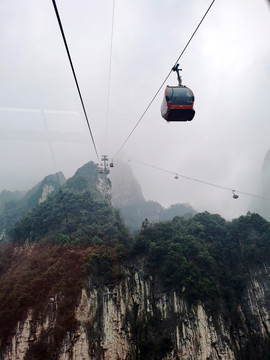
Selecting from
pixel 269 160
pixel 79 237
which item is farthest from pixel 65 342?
pixel 269 160

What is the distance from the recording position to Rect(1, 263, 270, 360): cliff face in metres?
18.7

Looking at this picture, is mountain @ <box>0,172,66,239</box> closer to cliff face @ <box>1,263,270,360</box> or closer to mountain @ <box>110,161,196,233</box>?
mountain @ <box>110,161,196,233</box>

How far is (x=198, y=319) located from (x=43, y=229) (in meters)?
23.1

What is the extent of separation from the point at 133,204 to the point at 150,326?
6018cm

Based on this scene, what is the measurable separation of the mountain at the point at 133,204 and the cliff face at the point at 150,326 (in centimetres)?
4781

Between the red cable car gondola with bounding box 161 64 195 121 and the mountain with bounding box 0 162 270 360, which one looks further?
the mountain with bounding box 0 162 270 360

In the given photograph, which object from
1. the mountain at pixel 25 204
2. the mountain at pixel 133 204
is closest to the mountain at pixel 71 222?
the mountain at pixel 25 204

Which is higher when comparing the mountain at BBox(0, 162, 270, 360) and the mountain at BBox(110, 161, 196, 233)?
the mountain at BBox(110, 161, 196, 233)

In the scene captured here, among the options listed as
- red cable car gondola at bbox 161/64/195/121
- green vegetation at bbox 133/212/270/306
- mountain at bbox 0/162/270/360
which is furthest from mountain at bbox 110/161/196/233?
red cable car gondola at bbox 161/64/195/121

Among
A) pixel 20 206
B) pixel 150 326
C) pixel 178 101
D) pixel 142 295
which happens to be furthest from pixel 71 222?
pixel 20 206

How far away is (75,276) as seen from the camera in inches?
865

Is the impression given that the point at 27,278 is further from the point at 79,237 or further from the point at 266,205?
the point at 266,205

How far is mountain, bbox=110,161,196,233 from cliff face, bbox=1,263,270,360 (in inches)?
1882

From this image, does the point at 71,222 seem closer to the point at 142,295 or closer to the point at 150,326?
the point at 142,295
